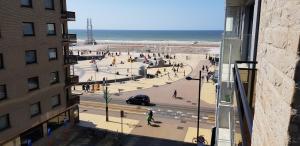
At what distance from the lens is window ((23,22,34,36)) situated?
23.3m

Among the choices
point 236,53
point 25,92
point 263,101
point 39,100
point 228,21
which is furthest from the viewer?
point 39,100

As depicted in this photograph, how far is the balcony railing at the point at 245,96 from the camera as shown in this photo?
3.32 m

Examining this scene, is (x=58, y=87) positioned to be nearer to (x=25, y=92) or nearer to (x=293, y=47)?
(x=25, y=92)

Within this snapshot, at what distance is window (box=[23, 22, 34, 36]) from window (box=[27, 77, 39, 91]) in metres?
4.09

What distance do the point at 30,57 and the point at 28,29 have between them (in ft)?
8.20

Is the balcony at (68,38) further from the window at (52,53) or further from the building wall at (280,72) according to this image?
the building wall at (280,72)

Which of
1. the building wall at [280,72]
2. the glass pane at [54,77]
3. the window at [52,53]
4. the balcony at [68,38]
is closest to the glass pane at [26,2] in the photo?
the window at [52,53]

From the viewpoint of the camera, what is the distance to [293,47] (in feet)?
6.06

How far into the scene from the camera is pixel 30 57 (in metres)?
24.3

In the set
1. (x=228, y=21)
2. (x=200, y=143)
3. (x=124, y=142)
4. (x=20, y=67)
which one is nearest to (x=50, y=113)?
(x=20, y=67)

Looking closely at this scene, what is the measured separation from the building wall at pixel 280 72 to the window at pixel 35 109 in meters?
24.9

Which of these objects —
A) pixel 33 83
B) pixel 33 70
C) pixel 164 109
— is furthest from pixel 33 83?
pixel 164 109

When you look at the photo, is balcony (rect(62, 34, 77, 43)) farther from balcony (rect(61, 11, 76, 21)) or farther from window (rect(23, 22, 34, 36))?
window (rect(23, 22, 34, 36))

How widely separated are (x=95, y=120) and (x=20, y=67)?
13057 millimetres
